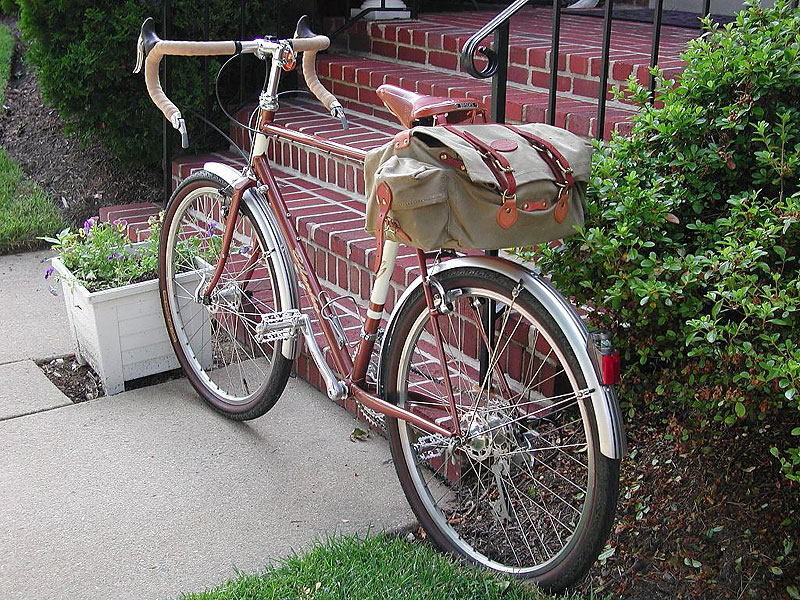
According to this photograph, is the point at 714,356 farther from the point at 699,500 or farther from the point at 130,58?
the point at 130,58

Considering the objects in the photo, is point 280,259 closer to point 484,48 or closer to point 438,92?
point 484,48

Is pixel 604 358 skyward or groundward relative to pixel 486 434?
skyward

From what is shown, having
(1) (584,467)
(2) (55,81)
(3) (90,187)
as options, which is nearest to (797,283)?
(1) (584,467)

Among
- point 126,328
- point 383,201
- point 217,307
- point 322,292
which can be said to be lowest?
point 126,328

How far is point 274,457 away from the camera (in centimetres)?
305

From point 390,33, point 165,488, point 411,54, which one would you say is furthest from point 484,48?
point 390,33

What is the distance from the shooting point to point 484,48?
7.99ft

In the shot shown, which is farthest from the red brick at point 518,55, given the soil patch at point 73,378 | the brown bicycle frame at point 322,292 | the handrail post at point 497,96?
the soil patch at point 73,378

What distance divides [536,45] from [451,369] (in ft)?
6.00

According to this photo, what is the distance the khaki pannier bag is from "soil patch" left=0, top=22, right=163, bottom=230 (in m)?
3.47

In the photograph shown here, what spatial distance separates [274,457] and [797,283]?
1.80 metres

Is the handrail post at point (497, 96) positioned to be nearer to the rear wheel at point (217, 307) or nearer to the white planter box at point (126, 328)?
the rear wheel at point (217, 307)

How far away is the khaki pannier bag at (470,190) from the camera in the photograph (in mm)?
1991

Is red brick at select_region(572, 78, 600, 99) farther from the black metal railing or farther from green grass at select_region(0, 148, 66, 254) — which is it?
green grass at select_region(0, 148, 66, 254)
